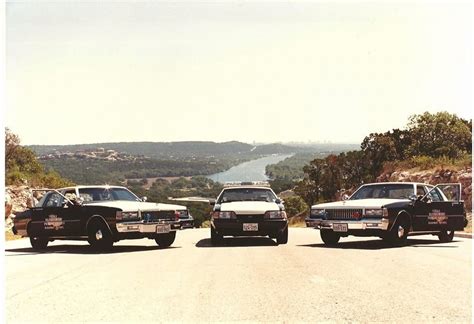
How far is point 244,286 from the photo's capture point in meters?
10.8

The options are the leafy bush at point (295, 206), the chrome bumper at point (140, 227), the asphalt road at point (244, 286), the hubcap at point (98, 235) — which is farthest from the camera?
the leafy bush at point (295, 206)

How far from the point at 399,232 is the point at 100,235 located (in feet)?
24.0

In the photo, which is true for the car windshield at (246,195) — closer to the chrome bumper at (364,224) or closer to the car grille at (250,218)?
the car grille at (250,218)

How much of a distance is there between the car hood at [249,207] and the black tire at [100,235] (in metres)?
2.99

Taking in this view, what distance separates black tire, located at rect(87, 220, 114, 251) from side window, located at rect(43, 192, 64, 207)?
159cm

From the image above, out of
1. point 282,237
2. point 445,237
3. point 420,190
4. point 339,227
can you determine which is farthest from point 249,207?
point 445,237

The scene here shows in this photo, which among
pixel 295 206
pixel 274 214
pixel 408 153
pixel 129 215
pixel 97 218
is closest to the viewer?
pixel 129 215

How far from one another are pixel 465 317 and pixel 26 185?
4271 centimetres

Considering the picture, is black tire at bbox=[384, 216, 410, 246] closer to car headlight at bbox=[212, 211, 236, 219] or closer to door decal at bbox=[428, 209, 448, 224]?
door decal at bbox=[428, 209, 448, 224]

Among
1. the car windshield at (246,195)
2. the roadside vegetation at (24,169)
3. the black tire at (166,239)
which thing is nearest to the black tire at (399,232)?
the car windshield at (246,195)

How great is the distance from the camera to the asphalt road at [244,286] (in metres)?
8.52

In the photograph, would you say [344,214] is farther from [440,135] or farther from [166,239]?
[440,135]

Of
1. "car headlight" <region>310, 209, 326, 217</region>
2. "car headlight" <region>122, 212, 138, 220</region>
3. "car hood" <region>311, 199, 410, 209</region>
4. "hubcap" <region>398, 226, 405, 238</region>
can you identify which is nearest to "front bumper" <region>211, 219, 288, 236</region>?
"car headlight" <region>310, 209, 326, 217</region>

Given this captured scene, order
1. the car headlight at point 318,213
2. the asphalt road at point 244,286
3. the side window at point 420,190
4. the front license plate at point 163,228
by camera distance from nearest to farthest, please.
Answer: the asphalt road at point 244,286
the front license plate at point 163,228
the car headlight at point 318,213
the side window at point 420,190
